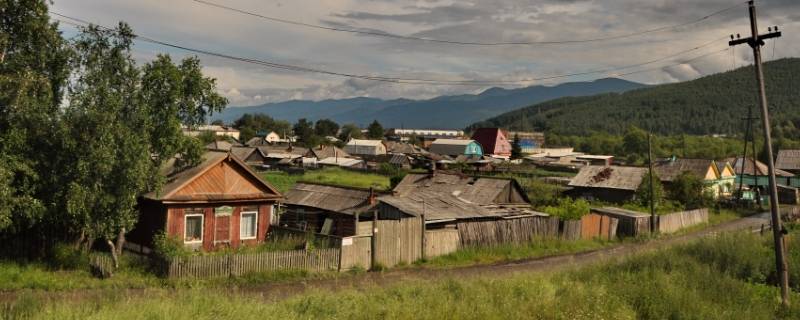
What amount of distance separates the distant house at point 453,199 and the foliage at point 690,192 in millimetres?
19168

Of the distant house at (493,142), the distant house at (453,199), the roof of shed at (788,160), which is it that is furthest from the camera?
the distant house at (493,142)

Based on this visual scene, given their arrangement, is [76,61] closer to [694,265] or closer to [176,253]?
[176,253]

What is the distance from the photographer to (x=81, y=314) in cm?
1048

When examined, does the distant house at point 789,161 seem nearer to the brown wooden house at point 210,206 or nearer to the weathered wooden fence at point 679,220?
the weathered wooden fence at point 679,220

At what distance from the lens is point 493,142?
13762 cm

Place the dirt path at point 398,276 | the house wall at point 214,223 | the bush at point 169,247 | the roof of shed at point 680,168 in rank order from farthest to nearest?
the roof of shed at point 680,168
the house wall at point 214,223
the bush at point 169,247
the dirt path at point 398,276

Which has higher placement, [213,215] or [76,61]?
[76,61]

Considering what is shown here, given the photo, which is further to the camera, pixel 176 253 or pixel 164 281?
pixel 176 253

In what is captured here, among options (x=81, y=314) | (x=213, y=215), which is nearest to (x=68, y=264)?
(x=213, y=215)

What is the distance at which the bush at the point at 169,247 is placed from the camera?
20.6 meters

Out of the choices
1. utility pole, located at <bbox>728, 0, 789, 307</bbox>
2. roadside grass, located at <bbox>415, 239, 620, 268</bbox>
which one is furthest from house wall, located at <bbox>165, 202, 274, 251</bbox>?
utility pole, located at <bbox>728, 0, 789, 307</bbox>

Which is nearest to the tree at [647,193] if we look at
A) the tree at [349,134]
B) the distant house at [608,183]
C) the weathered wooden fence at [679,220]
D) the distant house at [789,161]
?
the distant house at [608,183]

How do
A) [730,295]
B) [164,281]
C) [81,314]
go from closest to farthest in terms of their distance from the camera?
[81,314] < [730,295] < [164,281]

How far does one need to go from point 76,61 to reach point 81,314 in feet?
38.9
